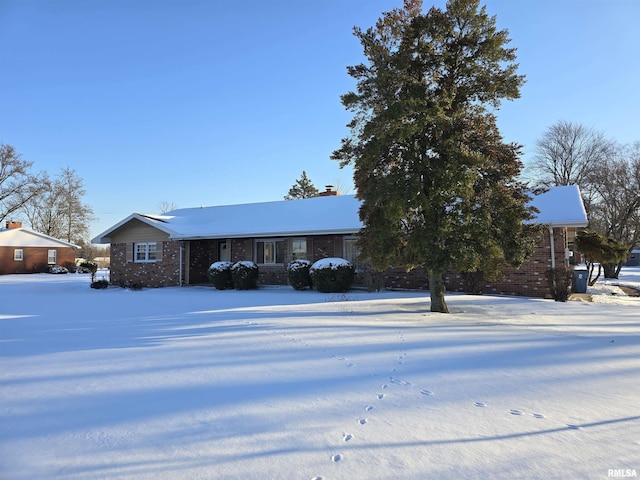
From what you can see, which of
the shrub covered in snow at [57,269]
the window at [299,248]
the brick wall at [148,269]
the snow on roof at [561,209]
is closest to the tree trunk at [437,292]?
the snow on roof at [561,209]

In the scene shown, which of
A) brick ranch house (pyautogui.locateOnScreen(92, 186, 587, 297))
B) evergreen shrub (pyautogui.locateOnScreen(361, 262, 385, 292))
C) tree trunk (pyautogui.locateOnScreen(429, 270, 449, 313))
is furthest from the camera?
evergreen shrub (pyautogui.locateOnScreen(361, 262, 385, 292))

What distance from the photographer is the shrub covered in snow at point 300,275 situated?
1692 cm

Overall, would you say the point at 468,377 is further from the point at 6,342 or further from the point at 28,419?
the point at 6,342

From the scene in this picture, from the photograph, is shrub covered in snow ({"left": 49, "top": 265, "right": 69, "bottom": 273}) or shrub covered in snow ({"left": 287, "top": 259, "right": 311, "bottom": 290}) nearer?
shrub covered in snow ({"left": 287, "top": 259, "right": 311, "bottom": 290})

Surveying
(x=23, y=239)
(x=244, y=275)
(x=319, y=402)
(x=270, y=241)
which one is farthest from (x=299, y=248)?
(x=23, y=239)

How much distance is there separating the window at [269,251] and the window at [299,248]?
2.10 feet

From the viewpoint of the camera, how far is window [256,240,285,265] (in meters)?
20.1

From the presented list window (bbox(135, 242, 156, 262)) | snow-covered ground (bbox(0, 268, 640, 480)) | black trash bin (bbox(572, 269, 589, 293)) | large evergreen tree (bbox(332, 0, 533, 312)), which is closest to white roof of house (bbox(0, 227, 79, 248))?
window (bbox(135, 242, 156, 262))

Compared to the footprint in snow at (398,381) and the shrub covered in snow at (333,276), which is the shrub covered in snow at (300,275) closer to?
the shrub covered in snow at (333,276)

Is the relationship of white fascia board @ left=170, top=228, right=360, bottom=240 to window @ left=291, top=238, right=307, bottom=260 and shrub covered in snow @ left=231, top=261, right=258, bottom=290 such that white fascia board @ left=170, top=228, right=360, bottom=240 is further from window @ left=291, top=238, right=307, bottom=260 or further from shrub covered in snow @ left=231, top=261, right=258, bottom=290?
shrub covered in snow @ left=231, top=261, right=258, bottom=290

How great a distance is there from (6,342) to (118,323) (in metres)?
2.13

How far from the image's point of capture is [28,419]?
3.84 metres

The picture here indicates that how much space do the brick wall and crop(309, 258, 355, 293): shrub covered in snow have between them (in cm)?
874

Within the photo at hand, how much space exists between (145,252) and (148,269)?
1.02 meters
